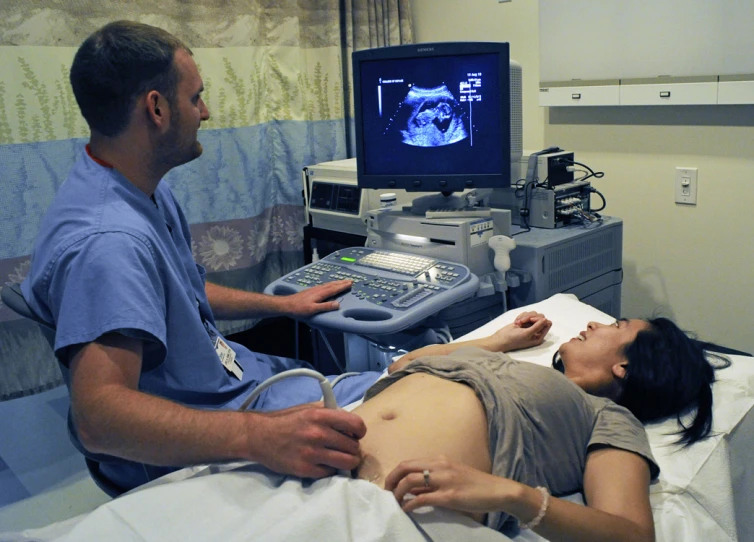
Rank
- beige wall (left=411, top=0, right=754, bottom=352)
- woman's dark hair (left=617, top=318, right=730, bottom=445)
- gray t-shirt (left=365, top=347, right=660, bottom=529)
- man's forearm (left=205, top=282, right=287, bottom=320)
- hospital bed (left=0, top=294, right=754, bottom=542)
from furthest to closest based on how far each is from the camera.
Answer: beige wall (left=411, top=0, right=754, bottom=352), man's forearm (left=205, top=282, right=287, bottom=320), woman's dark hair (left=617, top=318, right=730, bottom=445), gray t-shirt (left=365, top=347, right=660, bottom=529), hospital bed (left=0, top=294, right=754, bottom=542)

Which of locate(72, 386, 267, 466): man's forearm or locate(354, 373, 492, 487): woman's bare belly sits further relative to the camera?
locate(354, 373, 492, 487): woman's bare belly

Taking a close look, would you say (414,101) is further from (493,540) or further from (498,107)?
(493,540)

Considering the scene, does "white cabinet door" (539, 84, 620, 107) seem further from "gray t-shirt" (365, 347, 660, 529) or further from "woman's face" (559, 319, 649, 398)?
"gray t-shirt" (365, 347, 660, 529)

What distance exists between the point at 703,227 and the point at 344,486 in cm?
187

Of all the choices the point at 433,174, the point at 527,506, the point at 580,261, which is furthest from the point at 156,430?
the point at 580,261

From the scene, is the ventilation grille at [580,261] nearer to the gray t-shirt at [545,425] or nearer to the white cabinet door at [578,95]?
the white cabinet door at [578,95]

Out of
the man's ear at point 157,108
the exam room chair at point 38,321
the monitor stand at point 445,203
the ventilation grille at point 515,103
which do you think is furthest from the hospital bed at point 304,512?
the ventilation grille at point 515,103

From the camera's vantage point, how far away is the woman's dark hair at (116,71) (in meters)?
1.25

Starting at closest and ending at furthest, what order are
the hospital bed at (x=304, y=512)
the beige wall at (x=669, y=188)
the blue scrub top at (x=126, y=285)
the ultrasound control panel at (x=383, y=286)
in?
the hospital bed at (x=304, y=512)
the blue scrub top at (x=126, y=285)
the ultrasound control panel at (x=383, y=286)
the beige wall at (x=669, y=188)

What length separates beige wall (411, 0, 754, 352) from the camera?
Answer: 2.31m

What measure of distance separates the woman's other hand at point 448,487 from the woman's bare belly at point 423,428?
120 mm

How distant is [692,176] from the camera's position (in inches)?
94.0

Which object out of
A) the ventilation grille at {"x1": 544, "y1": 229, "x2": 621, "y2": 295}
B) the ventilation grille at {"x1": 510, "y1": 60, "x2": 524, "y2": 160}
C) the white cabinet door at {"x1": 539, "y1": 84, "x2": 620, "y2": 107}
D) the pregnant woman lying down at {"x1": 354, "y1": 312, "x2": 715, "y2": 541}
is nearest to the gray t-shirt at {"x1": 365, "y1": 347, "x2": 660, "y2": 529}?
the pregnant woman lying down at {"x1": 354, "y1": 312, "x2": 715, "y2": 541}

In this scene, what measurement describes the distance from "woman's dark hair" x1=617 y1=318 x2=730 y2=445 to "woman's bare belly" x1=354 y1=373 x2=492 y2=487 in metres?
0.37
